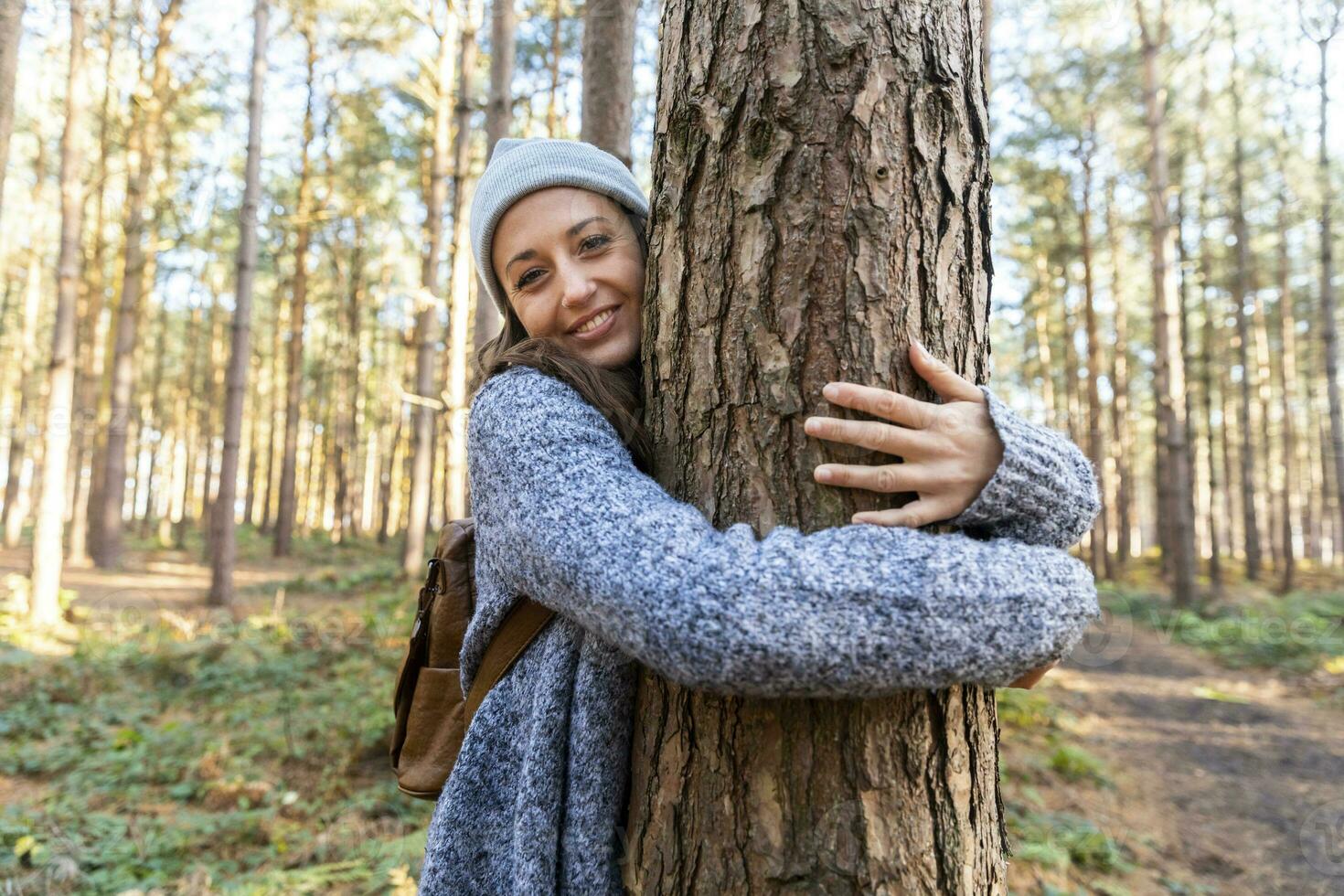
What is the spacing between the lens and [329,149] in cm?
1650

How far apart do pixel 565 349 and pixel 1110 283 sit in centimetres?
2011

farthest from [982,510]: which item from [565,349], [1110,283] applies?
[1110,283]

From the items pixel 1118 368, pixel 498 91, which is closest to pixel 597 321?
pixel 498 91

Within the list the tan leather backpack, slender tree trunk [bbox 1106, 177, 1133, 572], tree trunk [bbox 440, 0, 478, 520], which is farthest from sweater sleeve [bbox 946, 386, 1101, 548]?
Result: slender tree trunk [bbox 1106, 177, 1133, 572]

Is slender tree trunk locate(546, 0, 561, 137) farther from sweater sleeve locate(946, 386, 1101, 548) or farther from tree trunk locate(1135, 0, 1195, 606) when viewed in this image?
sweater sleeve locate(946, 386, 1101, 548)

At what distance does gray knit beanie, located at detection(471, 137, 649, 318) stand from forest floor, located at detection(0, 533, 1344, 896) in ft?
10.2

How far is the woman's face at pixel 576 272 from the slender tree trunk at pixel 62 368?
9.86 m

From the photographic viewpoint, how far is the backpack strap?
1.39 m

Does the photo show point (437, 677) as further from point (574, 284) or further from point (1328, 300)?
point (1328, 300)

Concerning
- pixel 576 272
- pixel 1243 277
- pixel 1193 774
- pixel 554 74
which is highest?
pixel 554 74

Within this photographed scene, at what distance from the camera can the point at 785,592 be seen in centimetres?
98

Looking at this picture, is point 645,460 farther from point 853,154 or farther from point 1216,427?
point 1216,427

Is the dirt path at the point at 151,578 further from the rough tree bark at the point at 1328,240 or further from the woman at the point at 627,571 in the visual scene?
the rough tree bark at the point at 1328,240

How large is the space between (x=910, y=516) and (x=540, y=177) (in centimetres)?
111
